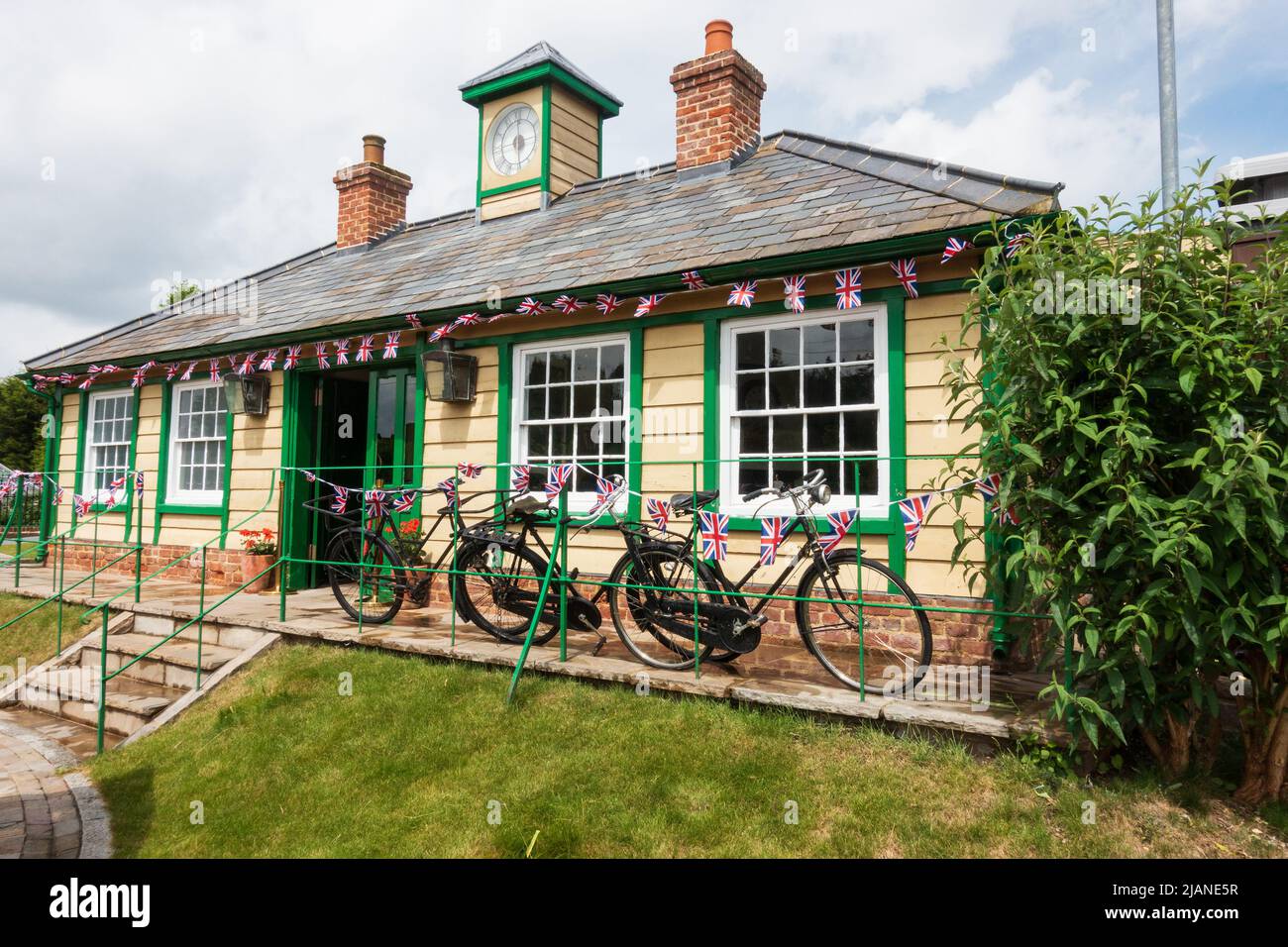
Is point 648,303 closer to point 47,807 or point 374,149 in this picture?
point 47,807

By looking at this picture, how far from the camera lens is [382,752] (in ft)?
14.5

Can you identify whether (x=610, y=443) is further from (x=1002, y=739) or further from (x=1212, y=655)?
(x=1212, y=655)

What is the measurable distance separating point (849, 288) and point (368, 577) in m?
4.53

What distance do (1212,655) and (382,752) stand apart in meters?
4.00

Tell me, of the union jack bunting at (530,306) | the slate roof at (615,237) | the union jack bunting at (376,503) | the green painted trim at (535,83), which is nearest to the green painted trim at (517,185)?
the slate roof at (615,237)

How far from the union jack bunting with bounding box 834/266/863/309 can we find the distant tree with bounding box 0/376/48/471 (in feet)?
93.7

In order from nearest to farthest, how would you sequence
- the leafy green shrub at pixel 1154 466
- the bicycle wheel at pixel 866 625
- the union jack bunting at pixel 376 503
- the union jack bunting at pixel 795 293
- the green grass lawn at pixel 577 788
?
the leafy green shrub at pixel 1154 466 < the green grass lawn at pixel 577 788 < the bicycle wheel at pixel 866 625 < the union jack bunting at pixel 795 293 < the union jack bunting at pixel 376 503

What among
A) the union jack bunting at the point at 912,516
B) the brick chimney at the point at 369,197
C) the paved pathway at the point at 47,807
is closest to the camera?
the paved pathway at the point at 47,807

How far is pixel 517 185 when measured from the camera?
33.6ft

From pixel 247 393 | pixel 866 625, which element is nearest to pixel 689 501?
pixel 866 625

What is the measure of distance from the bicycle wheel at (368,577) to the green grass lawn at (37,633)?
2.74m

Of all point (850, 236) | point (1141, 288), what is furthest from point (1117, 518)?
point (850, 236)

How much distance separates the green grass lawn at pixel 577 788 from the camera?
3309 millimetres

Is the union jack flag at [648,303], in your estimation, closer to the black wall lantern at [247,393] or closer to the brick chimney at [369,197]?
the black wall lantern at [247,393]
